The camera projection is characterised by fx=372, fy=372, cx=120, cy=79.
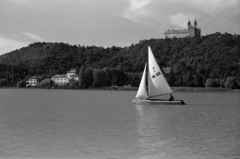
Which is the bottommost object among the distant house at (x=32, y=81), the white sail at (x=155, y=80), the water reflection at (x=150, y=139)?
the water reflection at (x=150, y=139)

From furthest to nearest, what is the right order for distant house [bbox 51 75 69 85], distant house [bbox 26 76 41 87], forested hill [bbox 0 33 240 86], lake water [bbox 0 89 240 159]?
distant house [bbox 51 75 69 85] → distant house [bbox 26 76 41 87] → forested hill [bbox 0 33 240 86] → lake water [bbox 0 89 240 159]

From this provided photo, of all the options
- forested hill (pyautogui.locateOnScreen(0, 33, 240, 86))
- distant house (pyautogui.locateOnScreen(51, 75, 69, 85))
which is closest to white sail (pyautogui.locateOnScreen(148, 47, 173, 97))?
forested hill (pyautogui.locateOnScreen(0, 33, 240, 86))

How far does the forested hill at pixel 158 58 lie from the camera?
381 feet

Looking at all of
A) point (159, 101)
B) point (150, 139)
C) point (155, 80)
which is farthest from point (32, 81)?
point (150, 139)

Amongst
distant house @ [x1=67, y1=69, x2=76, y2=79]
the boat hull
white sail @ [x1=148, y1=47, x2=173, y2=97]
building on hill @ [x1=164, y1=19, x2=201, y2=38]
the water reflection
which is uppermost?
building on hill @ [x1=164, y1=19, x2=201, y2=38]

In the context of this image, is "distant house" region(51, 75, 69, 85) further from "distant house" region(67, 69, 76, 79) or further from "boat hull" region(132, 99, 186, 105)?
"boat hull" region(132, 99, 186, 105)

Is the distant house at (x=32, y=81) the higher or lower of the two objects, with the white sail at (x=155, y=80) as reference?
higher

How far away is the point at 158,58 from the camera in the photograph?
5989 inches

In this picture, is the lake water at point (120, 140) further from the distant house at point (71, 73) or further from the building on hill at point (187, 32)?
the building on hill at point (187, 32)

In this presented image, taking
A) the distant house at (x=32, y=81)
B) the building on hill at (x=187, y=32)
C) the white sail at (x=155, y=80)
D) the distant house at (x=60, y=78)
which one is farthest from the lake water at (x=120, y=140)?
the building on hill at (x=187, y=32)

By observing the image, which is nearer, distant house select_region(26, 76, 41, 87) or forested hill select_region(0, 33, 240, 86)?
forested hill select_region(0, 33, 240, 86)

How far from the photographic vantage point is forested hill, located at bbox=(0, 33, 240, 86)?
11619 cm

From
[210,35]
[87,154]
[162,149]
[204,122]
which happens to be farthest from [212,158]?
[210,35]

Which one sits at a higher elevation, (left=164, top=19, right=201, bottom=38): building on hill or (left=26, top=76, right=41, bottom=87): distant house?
(left=164, top=19, right=201, bottom=38): building on hill
